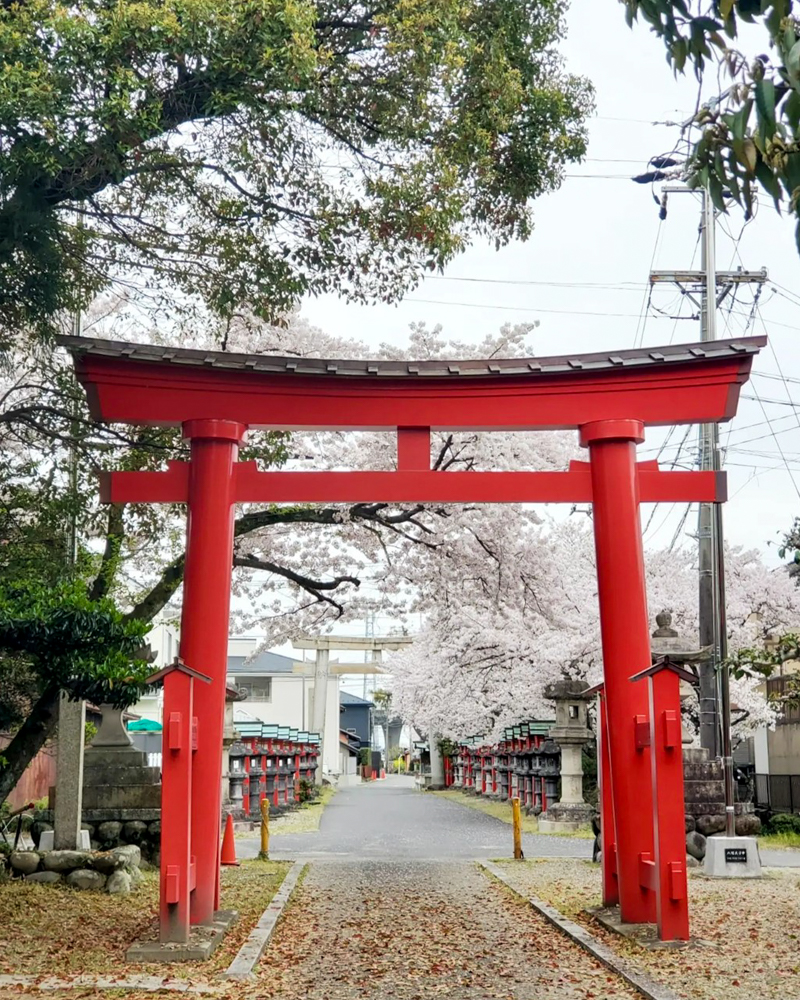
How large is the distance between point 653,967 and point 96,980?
411 cm

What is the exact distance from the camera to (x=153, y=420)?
10.8 m

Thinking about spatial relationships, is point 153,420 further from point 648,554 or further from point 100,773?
point 648,554

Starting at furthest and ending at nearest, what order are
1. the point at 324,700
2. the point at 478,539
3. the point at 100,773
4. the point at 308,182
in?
the point at 324,700 < the point at 478,539 < the point at 100,773 < the point at 308,182

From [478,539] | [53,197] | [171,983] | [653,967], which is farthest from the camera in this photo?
[478,539]

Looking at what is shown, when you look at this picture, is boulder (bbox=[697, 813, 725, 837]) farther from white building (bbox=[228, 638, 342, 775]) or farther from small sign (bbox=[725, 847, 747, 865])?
white building (bbox=[228, 638, 342, 775])

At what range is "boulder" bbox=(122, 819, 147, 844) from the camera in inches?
610

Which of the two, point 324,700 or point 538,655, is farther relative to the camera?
point 324,700

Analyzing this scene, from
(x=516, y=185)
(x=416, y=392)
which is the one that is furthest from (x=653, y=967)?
(x=516, y=185)

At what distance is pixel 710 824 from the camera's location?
1712 cm

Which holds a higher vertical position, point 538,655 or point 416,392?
point 416,392

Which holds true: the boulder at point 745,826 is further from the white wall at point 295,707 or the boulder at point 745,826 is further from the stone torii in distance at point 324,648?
the white wall at point 295,707

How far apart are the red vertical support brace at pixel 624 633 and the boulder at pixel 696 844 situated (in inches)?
287

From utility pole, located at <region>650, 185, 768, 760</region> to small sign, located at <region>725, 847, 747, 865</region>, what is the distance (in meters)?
2.48

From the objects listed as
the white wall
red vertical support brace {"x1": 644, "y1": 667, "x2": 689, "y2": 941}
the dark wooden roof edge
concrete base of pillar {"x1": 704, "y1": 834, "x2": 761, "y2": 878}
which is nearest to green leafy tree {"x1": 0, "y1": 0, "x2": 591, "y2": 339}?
the dark wooden roof edge
